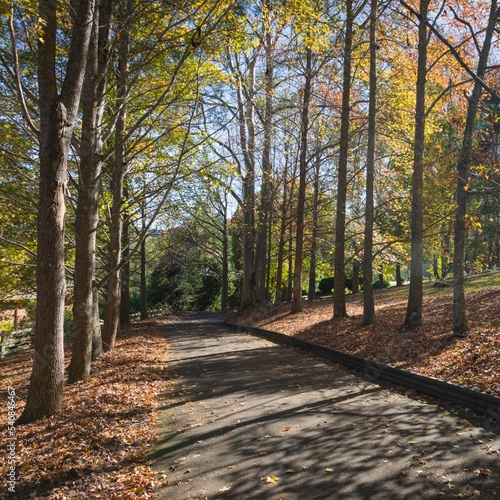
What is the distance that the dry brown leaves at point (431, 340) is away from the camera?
7988 mm

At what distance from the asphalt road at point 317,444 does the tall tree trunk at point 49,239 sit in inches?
73.0

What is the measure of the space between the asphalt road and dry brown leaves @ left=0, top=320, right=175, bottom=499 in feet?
1.00

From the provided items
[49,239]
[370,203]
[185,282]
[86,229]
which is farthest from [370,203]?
[185,282]

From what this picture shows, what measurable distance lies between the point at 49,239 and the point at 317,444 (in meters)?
4.70

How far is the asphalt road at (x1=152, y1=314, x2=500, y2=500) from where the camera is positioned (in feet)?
14.3

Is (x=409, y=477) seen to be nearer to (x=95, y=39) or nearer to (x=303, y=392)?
(x=303, y=392)

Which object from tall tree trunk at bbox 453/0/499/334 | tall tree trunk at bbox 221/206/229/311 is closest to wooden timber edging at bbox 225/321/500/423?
tall tree trunk at bbox 453/0/499/334

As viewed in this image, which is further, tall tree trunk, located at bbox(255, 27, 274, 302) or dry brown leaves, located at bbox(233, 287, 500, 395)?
tall tree trunk, located at bbox(255, 27, 274, 302)

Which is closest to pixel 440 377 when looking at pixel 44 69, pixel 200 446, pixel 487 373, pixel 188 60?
pixel 487 373

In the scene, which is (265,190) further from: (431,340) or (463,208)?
(431,340)

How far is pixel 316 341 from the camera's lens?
13883mm

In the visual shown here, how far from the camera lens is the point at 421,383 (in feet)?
25.9

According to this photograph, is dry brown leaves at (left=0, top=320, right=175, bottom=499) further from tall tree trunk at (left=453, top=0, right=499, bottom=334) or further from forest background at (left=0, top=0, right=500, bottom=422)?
tall tree trunk at (left=453, top=0, right=499, bottom=334)

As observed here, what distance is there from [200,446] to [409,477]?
2.54m
